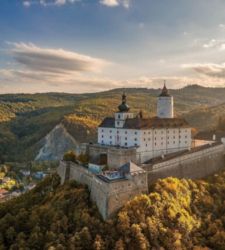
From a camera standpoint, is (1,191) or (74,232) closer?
(74,232)

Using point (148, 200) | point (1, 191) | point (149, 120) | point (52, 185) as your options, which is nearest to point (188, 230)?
point (148, 200)

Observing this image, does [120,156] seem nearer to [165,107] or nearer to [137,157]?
[137,157]

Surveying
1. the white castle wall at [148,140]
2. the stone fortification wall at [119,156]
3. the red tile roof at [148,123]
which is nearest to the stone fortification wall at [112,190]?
the stone fortification wall at [119,156]

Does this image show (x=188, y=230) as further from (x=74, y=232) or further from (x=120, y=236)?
(x=74, y=232)

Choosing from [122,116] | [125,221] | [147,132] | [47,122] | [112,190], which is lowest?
[125,221]

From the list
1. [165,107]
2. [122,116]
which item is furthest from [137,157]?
[165,107]

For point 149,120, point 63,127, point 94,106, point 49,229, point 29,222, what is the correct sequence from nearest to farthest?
point 49,229, point 29,222, point 149,120, point 63,127, point 94,106

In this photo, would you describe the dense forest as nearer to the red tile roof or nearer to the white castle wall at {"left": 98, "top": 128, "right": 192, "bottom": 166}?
the white castle wall at {"left": 98, "top": 128, "right": 192, "bottom": 166}
